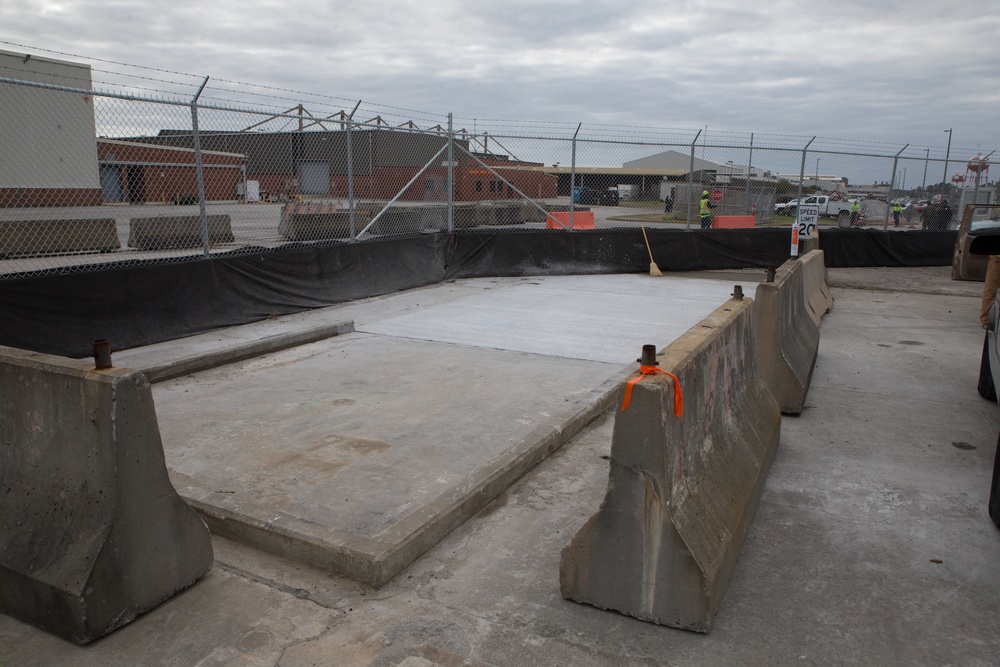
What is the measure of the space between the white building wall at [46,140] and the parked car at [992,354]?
399 inches

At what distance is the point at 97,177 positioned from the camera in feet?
32.7

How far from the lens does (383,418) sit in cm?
595

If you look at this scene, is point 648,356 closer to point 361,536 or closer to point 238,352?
point 361,536

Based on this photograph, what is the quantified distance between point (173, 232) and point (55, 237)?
2.71 metres

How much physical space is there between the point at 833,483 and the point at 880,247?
16411mm

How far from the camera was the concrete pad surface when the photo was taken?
3137 millimetres

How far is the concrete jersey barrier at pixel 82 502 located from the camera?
10.5 ft

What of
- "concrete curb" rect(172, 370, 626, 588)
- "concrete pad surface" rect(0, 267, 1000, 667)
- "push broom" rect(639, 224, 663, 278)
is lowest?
"concrete pad surface" rect(0, 267, 1000, 667)

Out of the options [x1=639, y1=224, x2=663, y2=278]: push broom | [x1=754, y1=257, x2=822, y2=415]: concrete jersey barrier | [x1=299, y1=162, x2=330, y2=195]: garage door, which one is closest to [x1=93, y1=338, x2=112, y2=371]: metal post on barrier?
[x1=754, y1=257, x2=822, y2=415]: concrete jersey barrier

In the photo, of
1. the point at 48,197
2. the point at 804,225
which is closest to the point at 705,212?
the point at 804,225

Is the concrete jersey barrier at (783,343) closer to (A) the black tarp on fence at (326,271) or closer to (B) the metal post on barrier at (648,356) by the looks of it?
(B) the metal post on barrier at (648,356)

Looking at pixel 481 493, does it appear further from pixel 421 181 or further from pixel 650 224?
pixel 650 224

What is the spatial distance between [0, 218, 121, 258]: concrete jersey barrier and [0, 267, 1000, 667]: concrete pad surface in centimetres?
876

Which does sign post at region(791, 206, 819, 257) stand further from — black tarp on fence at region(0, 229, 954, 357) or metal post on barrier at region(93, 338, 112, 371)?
metal post on barrier at region(93, 338, 112, 371)
